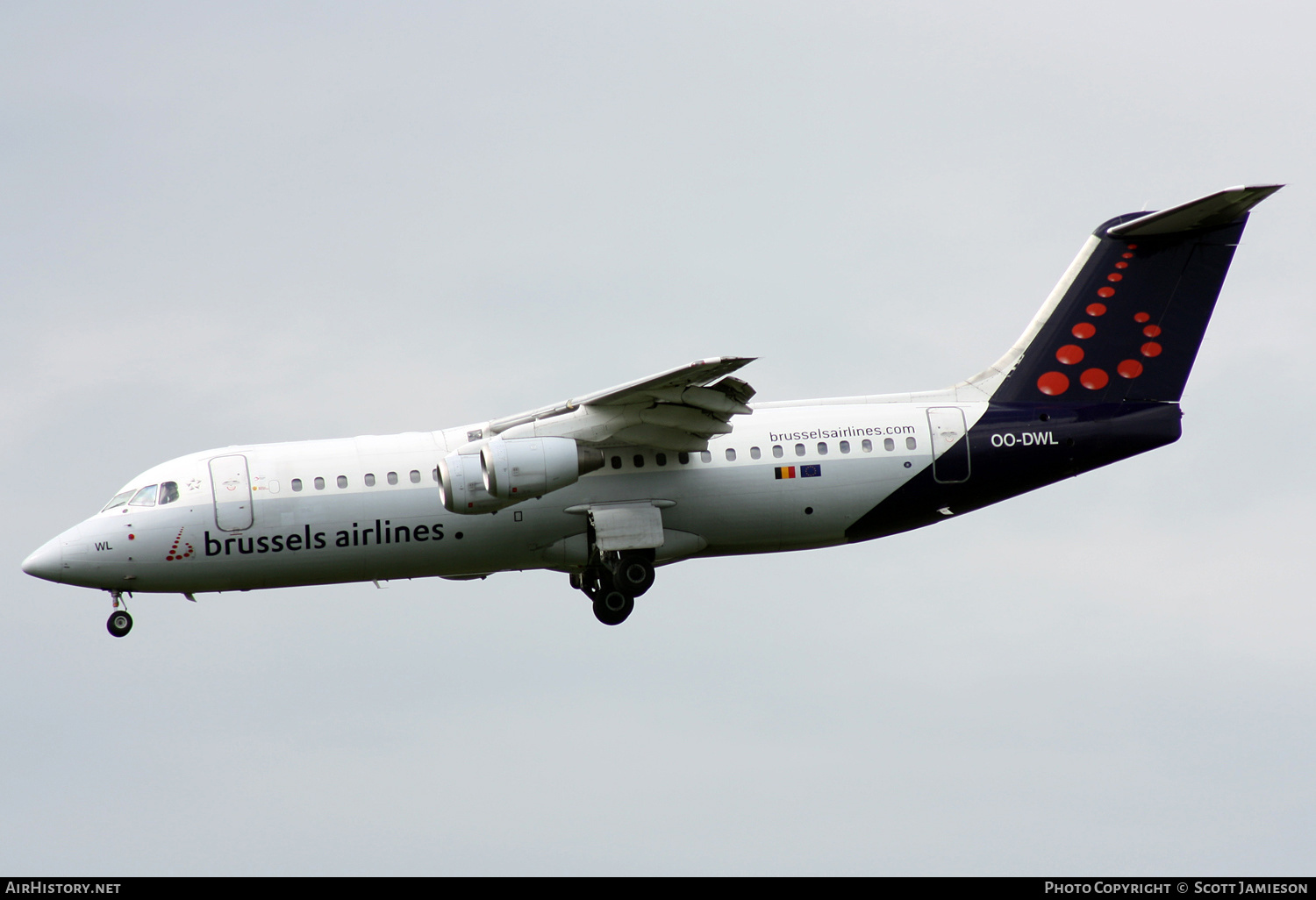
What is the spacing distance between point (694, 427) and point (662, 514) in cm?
154

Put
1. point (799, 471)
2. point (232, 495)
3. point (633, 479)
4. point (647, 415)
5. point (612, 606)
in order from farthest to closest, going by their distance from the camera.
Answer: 1. point (612, 606)
2. point (799, 471)
3. point (633, 479)
4. point (232, 495)
5. point (647, 415)

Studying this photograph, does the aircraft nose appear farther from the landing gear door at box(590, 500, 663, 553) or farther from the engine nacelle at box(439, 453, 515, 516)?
the landing gear door at box(590, 500, 663, 553)

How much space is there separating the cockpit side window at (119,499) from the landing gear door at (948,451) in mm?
12152

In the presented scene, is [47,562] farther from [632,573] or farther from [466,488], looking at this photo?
[632,573]

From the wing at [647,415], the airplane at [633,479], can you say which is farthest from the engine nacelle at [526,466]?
the wing at [647,415]

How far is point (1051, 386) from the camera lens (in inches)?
978

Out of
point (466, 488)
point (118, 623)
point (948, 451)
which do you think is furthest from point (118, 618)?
point (948, 451)

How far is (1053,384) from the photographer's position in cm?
2484

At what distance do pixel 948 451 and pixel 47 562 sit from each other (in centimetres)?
1360

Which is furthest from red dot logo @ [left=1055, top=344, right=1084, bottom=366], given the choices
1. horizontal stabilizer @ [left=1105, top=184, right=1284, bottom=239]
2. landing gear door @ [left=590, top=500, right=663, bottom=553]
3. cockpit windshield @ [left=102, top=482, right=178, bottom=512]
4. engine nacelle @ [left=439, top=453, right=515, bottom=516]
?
→ cockpit windshield @ [left=102, top=482, right=178, bottom=512]

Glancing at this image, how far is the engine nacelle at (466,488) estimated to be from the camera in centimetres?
2188

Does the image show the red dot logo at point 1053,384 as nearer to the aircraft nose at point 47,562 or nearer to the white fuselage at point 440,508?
the white fuselage at point 440,508

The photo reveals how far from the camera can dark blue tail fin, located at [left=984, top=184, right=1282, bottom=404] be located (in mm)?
24891

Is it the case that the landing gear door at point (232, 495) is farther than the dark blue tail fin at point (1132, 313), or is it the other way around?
the dark blue tail fin at point (1132, 313)
